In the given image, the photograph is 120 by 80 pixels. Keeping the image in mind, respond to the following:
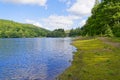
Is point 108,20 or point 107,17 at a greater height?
point 107,17

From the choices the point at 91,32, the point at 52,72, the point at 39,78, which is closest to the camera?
the point at 39,78

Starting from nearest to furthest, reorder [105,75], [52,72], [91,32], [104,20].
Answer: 1. [105,75]
2. [52,72]
3. [104,20]
4. [91,32]

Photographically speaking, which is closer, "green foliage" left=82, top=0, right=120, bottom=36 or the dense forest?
the dense forest

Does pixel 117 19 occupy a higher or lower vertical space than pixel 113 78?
higher

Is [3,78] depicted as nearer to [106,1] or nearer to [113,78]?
[113,78]

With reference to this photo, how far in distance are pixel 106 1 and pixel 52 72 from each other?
8053 cm

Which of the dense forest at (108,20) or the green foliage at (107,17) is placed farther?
the green foliage at (107,17)

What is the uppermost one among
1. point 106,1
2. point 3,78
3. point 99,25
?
point 106,1

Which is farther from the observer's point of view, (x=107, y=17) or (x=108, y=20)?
(x=108, y=20)

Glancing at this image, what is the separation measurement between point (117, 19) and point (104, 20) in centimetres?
851

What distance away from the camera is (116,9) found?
96.6 meters

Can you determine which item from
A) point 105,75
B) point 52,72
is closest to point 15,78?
point 52,72

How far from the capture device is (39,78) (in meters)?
27.3

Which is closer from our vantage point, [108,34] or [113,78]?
[113,78]
